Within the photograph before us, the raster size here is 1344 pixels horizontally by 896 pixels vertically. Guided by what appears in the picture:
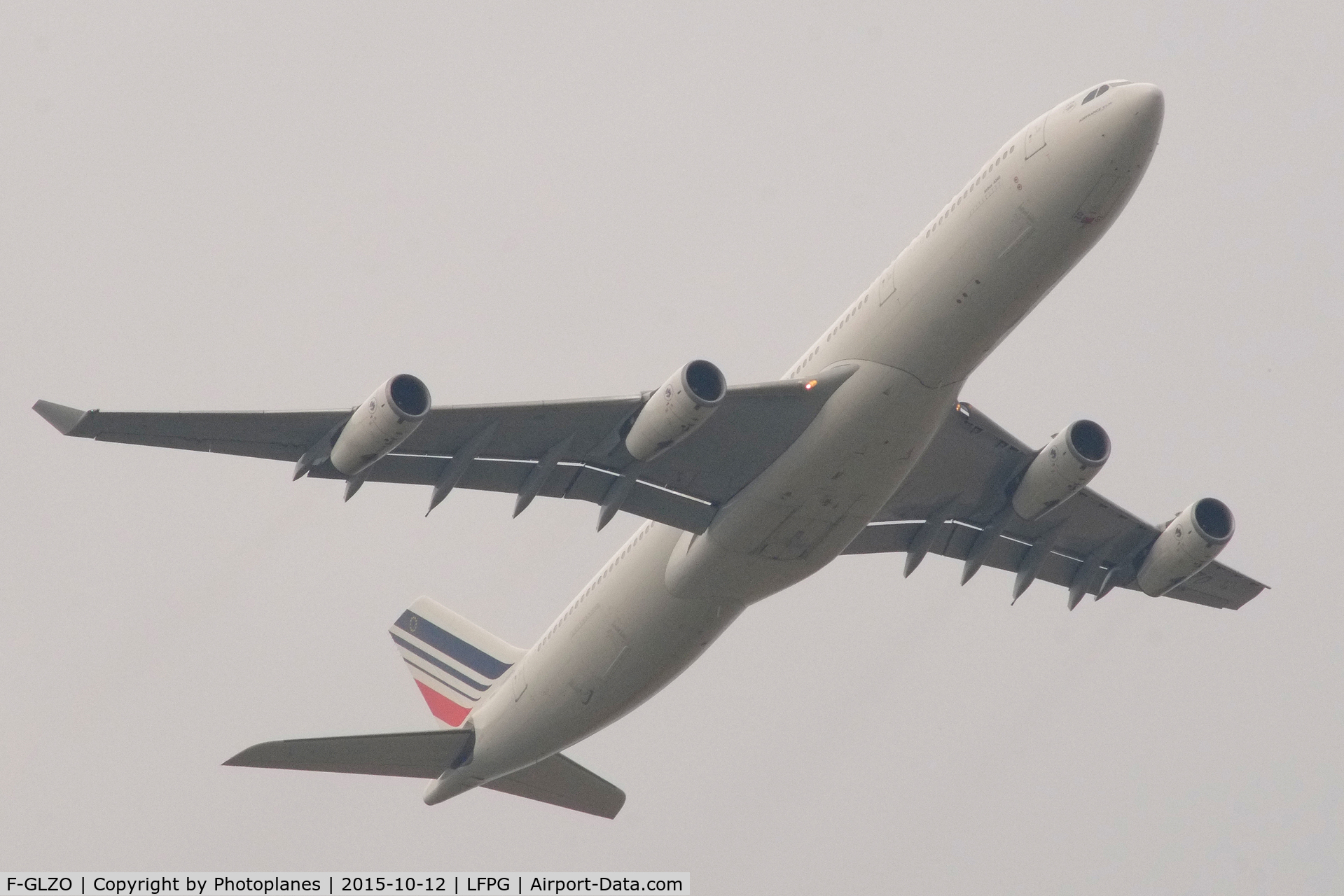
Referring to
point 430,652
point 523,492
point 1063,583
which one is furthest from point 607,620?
point 1063,583

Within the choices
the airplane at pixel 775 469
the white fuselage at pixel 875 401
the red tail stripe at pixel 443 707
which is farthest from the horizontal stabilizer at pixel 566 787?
the white fuselage at pixel 875 401

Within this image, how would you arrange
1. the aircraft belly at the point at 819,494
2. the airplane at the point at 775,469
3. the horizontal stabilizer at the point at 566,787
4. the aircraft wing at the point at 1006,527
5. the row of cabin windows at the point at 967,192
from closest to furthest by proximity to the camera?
the airplane at the point at 775,469
the row of cabin windows at the point at 967,192
the aircraft belly at the point at 819,494
the aircraft wing at the point at 1006,527
the horizontal stabilizer at the point at 566,787

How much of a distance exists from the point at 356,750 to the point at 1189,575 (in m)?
19.1

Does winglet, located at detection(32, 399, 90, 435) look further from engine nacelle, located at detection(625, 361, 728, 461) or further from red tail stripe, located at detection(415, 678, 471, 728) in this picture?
Answer: red tail stripe, located at detection(415, 678, 471, 728)

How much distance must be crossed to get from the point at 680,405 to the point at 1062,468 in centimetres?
937

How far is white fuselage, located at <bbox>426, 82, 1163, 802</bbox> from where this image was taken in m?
29.7

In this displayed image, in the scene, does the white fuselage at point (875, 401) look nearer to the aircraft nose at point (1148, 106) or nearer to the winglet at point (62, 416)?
the aircraft nose at point (1148, 106)

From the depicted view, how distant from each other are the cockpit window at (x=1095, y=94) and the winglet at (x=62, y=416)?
1816 centimetres

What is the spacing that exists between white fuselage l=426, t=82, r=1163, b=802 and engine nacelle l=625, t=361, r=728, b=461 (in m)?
2.67

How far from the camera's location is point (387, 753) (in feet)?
127

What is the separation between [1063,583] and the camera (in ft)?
136

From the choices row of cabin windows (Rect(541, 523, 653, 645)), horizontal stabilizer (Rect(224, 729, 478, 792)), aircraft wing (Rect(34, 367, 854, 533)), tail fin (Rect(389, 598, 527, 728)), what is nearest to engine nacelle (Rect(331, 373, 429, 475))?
aircraft wing (Rect(34, 367, 854, 533))

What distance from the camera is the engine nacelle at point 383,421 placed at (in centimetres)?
2902

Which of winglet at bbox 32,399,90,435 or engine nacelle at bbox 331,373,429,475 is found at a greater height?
engine nacelle at bbox 331,373,429,475
